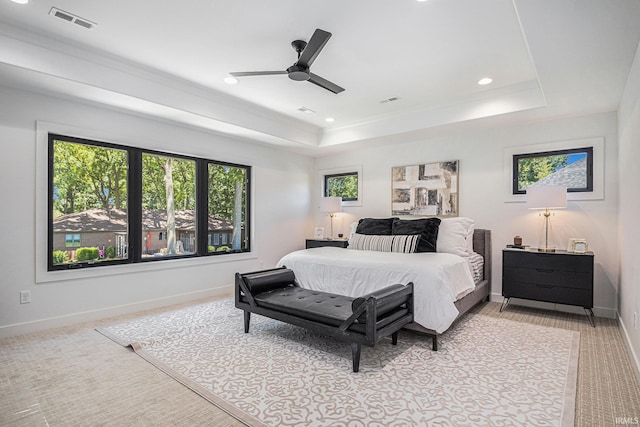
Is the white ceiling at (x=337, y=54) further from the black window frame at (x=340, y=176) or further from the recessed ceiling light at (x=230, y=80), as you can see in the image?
the black window frame at (x=340, y=176)

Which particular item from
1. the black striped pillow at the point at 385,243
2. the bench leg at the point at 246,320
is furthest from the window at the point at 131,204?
the black striped pillow at the point at 385,243

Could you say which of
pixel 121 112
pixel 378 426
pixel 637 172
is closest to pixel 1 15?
pixel 121 112

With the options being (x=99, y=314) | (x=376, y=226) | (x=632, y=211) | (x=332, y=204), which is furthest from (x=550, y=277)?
(x=99, y=314)

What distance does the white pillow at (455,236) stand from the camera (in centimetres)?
409

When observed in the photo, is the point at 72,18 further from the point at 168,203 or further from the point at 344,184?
the point at 344,184

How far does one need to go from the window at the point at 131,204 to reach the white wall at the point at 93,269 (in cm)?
15

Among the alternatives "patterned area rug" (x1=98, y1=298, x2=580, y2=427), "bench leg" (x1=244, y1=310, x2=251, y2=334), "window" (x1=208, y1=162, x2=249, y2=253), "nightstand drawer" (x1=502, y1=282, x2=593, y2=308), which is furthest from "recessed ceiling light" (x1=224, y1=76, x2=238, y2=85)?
"nightstand drawer" (x1=502, y1=282, x2=593, y2=308)

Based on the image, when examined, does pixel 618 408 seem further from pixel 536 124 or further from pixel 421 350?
pixel 536 124

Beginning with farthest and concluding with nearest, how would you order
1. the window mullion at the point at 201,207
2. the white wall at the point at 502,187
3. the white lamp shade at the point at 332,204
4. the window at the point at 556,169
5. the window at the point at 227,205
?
the white lamp shade at the point at 332,204 < the window at the point at 227,205 < the window mullion at the point at 201,207 < the window at the point at 556,169 < the white wall at the point at 502,187

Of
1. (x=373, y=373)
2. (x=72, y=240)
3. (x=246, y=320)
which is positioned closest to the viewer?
(x=373, y=373)

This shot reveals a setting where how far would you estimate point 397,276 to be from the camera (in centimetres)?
315

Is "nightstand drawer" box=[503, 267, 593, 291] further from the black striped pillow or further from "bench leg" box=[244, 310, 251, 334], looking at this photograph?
"bench leg" box=[244, 310, 251, 334]

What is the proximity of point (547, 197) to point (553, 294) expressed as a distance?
1108 millimetres

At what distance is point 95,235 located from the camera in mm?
3895
